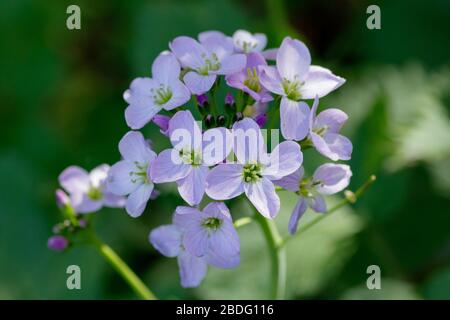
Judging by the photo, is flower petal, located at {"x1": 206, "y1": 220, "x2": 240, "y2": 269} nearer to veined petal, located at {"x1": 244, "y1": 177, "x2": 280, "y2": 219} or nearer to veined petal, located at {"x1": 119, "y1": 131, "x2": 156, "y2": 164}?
veined petal, located at {"x1": 244, "y1": 177, "x2": 280, "y2": 219}

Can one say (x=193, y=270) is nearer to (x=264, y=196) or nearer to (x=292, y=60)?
(x=264, y=196)

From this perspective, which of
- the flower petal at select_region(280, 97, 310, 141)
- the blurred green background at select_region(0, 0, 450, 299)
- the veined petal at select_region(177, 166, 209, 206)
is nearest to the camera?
the veined petal at select_region(177, 166, 209, 206)

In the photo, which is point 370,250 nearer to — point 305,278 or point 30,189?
point 305,278

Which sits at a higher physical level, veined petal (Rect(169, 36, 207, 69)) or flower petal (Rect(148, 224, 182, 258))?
veined petal (Rect(169, 36, 207, 69))

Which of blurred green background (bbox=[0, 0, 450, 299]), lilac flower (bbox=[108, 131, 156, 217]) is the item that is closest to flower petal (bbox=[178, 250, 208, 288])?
lilac flower (bbox=[108, 131, 156, 217])

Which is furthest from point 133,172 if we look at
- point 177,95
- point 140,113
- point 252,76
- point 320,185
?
point 320,185

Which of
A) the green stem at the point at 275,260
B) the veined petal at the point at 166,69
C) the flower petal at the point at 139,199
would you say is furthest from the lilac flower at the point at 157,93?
the green stem at the point at 275,260
